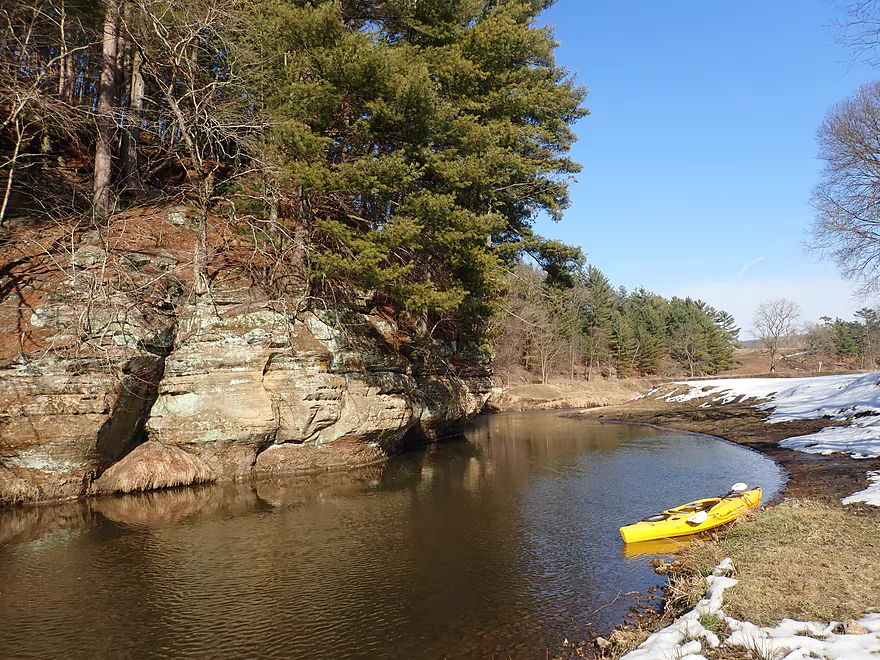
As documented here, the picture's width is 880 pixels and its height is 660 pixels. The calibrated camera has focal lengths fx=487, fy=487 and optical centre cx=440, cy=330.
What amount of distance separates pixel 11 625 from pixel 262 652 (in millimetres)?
3972

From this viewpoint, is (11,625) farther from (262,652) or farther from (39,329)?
(39,329)

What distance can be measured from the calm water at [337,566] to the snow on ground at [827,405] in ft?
9.04

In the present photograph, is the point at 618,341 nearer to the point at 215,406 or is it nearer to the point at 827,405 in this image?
the point at 827,405

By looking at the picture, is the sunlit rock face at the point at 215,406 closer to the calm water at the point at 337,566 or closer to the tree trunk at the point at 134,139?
the calm water at the point at 337,566

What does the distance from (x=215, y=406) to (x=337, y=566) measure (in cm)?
820

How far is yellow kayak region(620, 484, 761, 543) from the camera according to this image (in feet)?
32.7

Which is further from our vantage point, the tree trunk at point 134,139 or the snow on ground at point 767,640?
the tree trunk at point 134,139

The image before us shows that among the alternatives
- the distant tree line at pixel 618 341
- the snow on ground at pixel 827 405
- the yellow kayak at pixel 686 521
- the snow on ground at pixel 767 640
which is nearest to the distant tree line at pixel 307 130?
the yellow kayak at pixel 686 521

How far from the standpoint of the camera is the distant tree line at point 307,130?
561 inches

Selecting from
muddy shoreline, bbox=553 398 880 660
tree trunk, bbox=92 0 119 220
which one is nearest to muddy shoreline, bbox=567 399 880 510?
muddy shoreline, bbox=553 398 880 660

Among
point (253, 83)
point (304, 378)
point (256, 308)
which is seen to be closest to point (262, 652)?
point (304, 378)

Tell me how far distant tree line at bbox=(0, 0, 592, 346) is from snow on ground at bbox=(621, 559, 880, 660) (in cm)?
1085

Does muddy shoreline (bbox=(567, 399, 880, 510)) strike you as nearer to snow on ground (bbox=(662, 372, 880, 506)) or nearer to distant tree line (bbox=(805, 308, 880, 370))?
snow on ground (bbox=(662, 372, 880, 506))

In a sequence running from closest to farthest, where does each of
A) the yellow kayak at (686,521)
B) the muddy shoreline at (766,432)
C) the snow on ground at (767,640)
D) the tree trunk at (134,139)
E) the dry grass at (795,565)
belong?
the snow on ground at (767,640), the dry grass at (795,565), the yellow kayak at (686,521), the muddy shoreline at (766,432), the tree trunk at (134,139)
